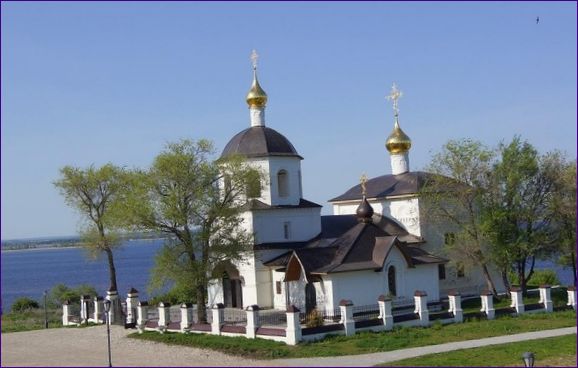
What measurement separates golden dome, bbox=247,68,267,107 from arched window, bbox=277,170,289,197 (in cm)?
323

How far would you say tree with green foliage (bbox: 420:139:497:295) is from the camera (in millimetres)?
27750

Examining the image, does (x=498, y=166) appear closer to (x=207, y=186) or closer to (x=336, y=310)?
(x=336, y=310)

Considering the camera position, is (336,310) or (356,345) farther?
(336,310)

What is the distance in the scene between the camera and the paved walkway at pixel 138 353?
690 inches

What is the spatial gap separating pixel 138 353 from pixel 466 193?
14349 millimetres

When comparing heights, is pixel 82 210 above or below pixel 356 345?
above

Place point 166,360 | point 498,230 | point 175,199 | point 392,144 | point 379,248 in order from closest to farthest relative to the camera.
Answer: point 166,360, point 175,199, point 379,248, point 498,230, point 392,144

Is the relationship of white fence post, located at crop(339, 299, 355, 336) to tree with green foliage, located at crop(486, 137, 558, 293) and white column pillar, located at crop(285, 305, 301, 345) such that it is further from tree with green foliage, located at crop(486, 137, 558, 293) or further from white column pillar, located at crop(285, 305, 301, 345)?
tree with green foliage, located at crop(486, 137, 558, 293)

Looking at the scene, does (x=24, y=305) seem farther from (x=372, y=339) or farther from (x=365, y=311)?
(x=372, y=339)

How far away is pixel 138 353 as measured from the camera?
19875 millimetres

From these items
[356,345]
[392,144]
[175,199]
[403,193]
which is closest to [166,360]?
[356,345]

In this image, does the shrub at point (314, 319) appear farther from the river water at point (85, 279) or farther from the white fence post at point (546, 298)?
the white fence post at point (546, 298)

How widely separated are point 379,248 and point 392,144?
9.63 m

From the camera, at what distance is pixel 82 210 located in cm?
3072
